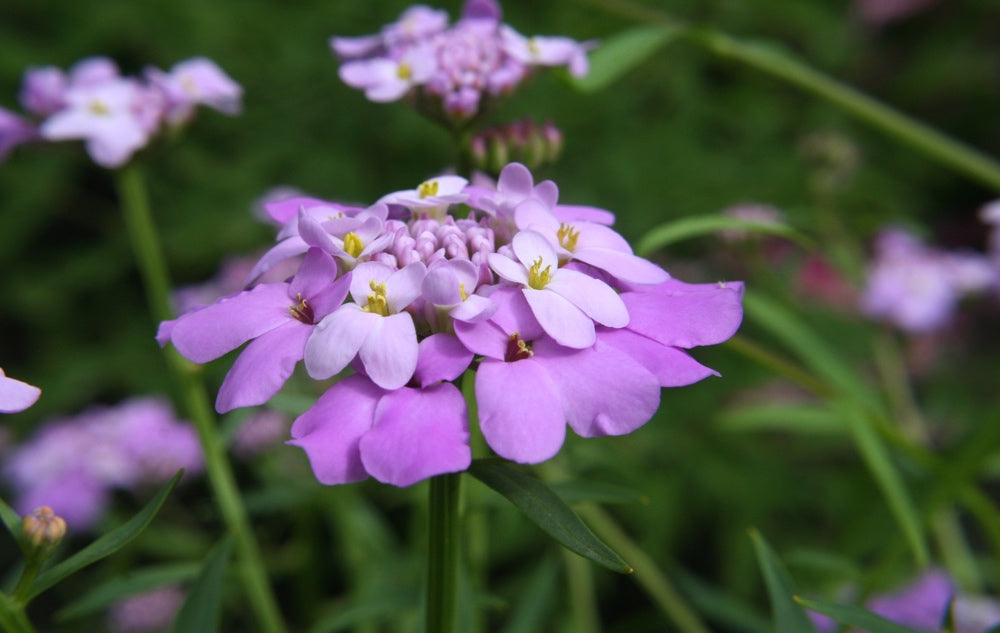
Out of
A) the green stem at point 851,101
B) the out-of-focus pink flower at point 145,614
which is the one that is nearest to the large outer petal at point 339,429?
the green stem at point 851,101

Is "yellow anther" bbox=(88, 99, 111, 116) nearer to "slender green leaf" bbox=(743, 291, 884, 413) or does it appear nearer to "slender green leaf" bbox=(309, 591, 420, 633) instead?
"slender green leaf" bbox=(309, 591, 420, 633)

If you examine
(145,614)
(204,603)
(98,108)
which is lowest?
(145,614)

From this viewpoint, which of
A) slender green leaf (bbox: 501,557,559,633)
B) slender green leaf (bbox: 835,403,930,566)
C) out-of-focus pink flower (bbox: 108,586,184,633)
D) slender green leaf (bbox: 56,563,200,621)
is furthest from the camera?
out-of-focus pink flower (bbox: 108,586,184,633)

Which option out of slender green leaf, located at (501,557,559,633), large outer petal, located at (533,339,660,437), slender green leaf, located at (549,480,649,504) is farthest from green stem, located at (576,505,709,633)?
large outer petal, located at (533,339,660,437)

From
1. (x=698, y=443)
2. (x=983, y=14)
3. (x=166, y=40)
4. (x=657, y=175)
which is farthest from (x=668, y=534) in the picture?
(x=983, y=14)

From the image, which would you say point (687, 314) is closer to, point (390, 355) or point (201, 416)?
point (390, 355)

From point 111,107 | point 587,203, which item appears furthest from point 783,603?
point 587,203

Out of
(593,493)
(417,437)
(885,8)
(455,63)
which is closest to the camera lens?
(417,437)
